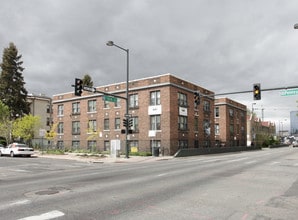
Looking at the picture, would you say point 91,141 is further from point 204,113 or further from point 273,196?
point 273,196

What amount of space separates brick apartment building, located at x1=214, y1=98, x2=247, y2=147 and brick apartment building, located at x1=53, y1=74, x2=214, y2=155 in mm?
10002

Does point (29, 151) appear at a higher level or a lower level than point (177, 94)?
lower

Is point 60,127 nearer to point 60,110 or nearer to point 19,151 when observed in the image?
point 60,110

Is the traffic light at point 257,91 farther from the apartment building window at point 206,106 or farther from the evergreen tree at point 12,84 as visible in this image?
the evergreen tree at point 12,84

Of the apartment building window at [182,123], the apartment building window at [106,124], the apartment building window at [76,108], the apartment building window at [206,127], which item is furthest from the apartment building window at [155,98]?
the apartment building window at [76,108]

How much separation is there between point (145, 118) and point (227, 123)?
2473 centimetres

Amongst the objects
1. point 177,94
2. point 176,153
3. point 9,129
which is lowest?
point 176,153

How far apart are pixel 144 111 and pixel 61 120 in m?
18.1

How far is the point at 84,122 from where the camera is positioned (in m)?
48.3

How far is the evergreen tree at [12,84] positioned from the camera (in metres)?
57.2

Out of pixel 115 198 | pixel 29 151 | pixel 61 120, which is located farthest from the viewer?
pixel 61 120

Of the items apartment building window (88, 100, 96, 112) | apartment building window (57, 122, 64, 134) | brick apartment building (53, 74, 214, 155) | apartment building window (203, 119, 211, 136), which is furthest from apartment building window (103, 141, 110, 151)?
apartment building window (203, 119, 211, 136)

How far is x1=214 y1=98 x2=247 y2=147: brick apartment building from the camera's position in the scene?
59688 millimetres

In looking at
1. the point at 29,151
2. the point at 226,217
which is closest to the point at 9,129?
the point at 29,151
